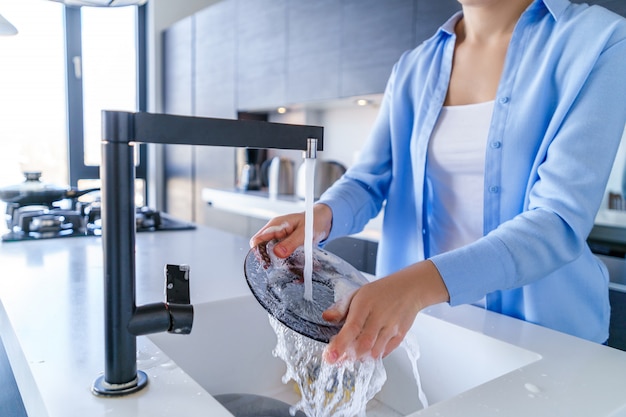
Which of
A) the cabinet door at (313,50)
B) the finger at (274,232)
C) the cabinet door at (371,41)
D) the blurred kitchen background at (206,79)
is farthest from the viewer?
the cabinet door at (313,50)

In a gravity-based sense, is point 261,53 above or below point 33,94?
above

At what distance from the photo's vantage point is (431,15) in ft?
6.96

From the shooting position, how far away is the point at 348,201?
945 millimetres

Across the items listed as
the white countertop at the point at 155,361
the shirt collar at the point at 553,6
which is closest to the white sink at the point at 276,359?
the white countertop at the point at 155,361

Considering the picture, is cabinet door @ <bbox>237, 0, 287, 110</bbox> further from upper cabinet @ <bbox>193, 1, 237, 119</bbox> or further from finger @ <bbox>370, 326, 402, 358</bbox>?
finger @ <bbox>370, 326, 402, 358</bbox>

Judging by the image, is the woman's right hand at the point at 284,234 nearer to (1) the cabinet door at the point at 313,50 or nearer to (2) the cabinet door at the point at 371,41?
(2) the cabinet door at the point at 371,41

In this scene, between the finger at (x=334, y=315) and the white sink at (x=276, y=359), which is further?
the white sink at (x=276, y=359)

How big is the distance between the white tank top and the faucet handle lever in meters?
0.60

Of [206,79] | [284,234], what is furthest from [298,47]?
[284,234]

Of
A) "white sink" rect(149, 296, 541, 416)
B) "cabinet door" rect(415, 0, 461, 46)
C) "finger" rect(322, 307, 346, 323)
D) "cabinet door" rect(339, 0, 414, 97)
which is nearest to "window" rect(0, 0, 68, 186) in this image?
"cabinet door" rect(339, 0, 414, 97)

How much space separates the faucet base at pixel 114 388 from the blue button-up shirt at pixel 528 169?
0.34m

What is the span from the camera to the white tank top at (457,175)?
911mm

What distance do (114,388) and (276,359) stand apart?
17.8 inches

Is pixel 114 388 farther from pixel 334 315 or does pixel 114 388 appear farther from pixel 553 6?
pixel 553 6
